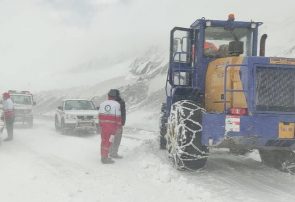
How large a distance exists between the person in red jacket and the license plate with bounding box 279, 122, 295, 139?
4098 mm

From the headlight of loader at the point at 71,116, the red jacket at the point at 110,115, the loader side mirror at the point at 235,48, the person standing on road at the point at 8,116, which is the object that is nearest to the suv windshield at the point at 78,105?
the headlight of loader at the point at 71,116

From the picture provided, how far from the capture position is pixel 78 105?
2322 centimetres

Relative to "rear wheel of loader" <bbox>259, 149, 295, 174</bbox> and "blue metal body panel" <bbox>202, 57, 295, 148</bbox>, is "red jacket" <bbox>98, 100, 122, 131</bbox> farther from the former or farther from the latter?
"rear wheel of loader" <bbox>259, 149, 295, 174</bbox>

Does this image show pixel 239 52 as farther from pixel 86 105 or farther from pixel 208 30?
pixel 86 105

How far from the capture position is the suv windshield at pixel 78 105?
75.4ft

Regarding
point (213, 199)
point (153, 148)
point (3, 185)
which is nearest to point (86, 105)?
point (153, 148)

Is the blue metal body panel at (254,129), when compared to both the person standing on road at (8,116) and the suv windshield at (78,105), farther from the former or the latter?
the suv windshield at (78,105)

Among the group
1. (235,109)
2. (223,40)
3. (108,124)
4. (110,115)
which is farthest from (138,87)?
(235,109)

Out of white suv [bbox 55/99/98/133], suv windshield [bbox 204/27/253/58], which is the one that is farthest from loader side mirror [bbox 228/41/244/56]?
white suv [bbox 55/99/98/133]

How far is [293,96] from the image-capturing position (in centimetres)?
1009

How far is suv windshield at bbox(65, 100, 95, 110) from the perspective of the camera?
75.4ft

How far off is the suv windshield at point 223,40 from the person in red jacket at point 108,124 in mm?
2608

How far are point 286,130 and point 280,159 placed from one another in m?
1.95

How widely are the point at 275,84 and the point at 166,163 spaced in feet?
9.73
